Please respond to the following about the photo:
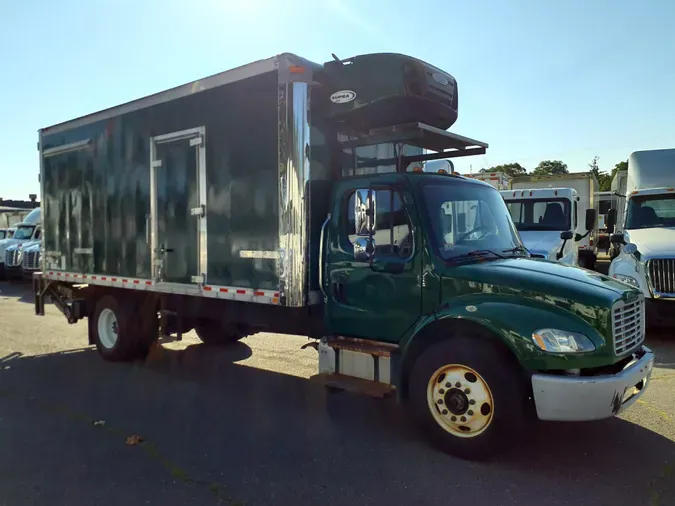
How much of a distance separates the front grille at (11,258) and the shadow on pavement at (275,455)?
49.7 feet

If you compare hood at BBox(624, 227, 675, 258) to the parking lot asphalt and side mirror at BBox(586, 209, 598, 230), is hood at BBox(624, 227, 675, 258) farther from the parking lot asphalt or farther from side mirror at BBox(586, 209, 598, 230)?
the parking lot asphalt

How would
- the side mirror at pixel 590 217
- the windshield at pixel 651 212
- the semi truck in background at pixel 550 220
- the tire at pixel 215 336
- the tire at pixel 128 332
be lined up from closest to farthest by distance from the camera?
the tire at pixel 128 332
the tire at pixel 215 336
the windshield at pixel 651 212
the side mirror at pixel 590 217
the semi truck in background at pixel 550 220

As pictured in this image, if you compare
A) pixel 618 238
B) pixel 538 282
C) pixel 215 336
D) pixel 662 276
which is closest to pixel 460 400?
pixel 538 282

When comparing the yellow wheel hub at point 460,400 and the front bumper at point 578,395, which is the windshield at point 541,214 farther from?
the front bumper at point 578,395

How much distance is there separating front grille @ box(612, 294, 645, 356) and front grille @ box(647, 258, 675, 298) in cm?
436

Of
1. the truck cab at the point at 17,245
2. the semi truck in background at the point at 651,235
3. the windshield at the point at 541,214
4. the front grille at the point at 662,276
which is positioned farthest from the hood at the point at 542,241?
the truck cab at the point at 17,245

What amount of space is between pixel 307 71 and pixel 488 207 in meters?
2.13

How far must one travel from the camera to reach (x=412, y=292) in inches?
192

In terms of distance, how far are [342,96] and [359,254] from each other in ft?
5.07

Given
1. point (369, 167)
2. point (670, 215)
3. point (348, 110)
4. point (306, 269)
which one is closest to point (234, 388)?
point (306, 269)

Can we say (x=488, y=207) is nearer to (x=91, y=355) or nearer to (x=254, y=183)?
(x=254, y=183)

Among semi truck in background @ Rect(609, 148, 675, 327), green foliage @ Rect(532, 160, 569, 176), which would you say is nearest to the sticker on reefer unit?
semi truck in background @ Rect(609, 148, 675, 327)

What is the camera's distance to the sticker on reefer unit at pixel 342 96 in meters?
5.44

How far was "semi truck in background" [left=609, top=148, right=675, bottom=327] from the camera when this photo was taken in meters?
8.66
